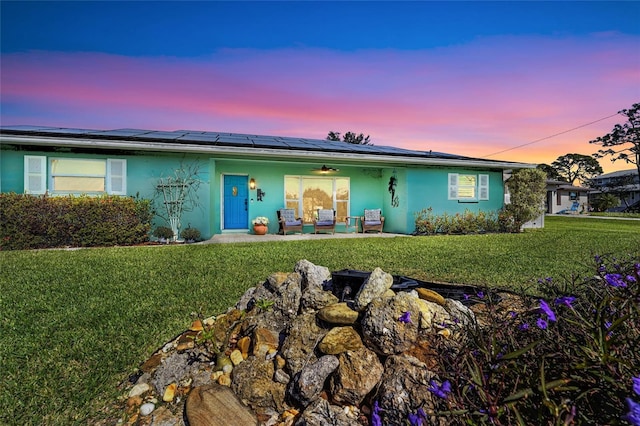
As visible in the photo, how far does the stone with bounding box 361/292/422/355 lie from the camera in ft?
5.65

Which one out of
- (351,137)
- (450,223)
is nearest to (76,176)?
(450,223)

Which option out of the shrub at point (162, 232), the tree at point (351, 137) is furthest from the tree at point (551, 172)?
the shrub at point (162, 232)

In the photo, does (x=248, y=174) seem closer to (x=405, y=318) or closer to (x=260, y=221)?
(x=260, y=221)

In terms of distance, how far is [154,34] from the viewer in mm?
8625

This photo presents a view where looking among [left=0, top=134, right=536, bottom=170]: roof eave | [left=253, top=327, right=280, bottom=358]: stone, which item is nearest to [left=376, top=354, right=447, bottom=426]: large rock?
[left=253, top=327, right=280, bottom=358]: stone

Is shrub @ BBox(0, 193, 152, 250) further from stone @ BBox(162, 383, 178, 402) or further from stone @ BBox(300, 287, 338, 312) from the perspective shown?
stone @ BBox(300, 287, 338, 312)

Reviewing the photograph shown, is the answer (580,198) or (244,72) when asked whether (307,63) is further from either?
(580,198)

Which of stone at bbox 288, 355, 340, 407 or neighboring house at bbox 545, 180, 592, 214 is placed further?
neighboring house at bbox 545, 180, 592, 214

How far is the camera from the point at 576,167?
150 ft

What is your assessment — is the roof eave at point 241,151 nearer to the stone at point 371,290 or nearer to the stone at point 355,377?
the stone at point 371,290

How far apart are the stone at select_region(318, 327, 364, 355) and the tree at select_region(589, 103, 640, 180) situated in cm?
4261

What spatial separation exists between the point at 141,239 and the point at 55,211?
6.48ft

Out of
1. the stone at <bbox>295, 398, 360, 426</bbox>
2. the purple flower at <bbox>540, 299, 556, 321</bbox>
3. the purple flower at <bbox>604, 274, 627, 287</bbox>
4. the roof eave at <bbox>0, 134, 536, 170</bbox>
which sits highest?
the roof eave at <bbox>0, 134, 536, 170</bbox>

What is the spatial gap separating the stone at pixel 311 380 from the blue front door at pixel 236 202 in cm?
1005
